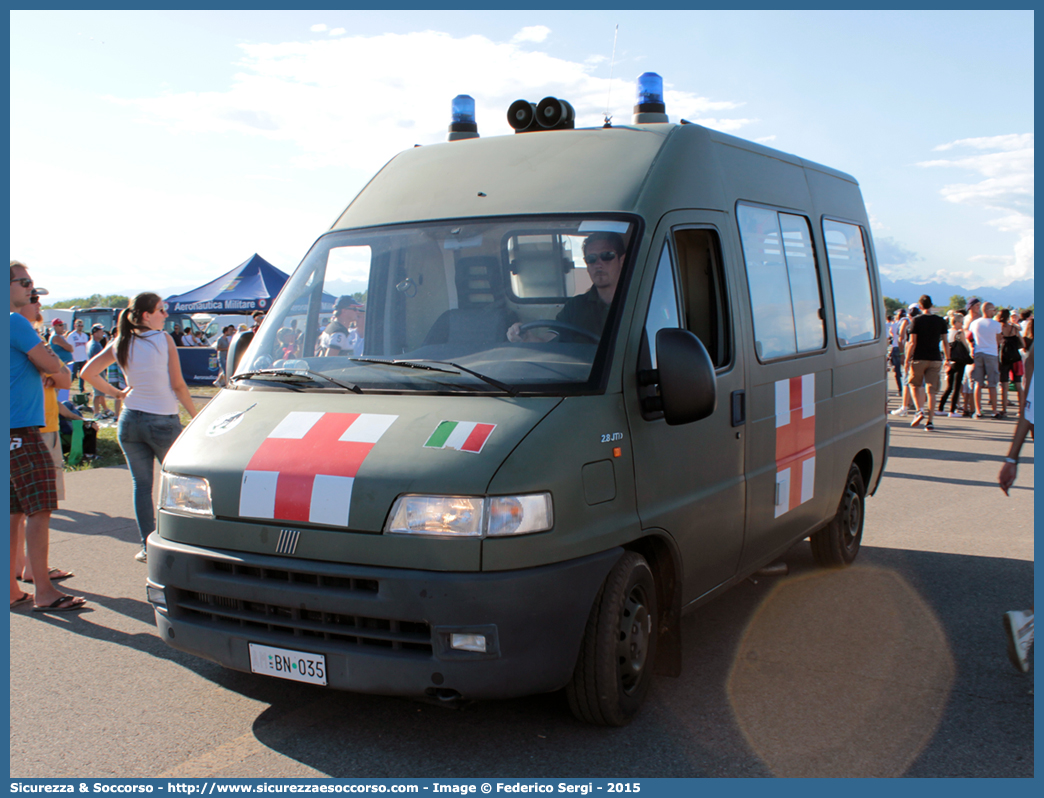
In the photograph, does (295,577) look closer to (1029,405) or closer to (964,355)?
(1029,405)

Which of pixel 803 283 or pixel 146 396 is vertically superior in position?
pixel 803 283

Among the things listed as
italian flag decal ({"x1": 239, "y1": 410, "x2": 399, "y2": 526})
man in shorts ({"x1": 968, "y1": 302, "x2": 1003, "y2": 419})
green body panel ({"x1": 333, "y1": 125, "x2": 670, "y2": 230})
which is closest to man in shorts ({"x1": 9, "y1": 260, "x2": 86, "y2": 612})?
green body panel ({"x1": 333, "y1": 125, "x2": 670, "y2": 230})

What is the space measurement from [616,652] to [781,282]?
8.38 ft

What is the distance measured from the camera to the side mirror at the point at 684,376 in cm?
369

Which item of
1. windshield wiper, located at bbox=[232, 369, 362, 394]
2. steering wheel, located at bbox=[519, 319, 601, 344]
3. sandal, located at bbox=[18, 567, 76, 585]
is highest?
steering wheel, located at bbox=[519, 319, 601, 344]

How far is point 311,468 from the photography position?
11.4ft

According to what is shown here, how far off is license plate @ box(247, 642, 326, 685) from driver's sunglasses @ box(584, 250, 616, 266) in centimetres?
198

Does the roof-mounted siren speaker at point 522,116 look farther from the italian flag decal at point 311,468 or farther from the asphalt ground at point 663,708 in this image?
the asphalt ground at point 663,708

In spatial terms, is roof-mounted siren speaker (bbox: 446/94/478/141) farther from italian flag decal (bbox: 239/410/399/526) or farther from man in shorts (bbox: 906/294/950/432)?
man in shorts (bbox: 906/294/950/432)

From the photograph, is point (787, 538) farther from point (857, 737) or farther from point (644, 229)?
point (644, 229)

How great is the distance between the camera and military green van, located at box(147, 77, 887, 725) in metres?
3.34

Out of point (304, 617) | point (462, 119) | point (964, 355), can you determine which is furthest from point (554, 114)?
point (964, 355)

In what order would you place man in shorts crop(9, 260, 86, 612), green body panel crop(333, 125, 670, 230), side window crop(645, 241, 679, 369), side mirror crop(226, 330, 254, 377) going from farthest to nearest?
man in shorts crop(9, 260, 86, 612)
side mirror crop(226, 330, 254, 377)
green body panel crop(333, 125, 670, 230)
side window crop(645, 241, 679, 369)

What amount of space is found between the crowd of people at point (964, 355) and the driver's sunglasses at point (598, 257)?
40.5 ft
